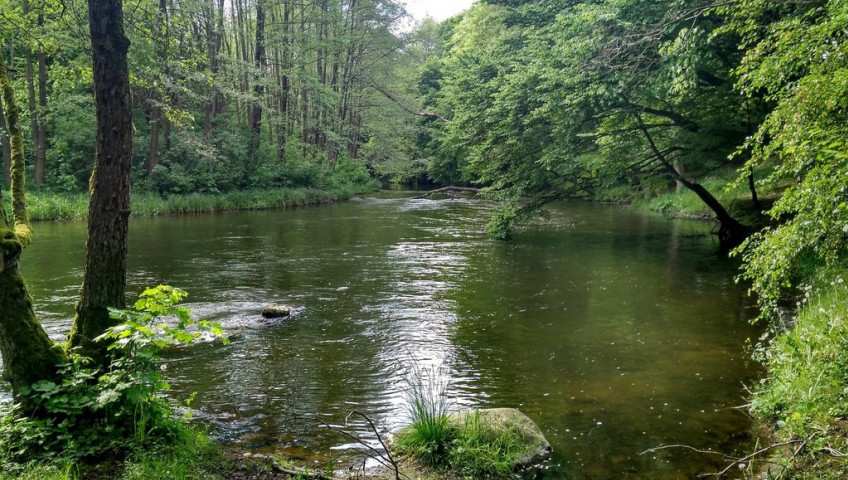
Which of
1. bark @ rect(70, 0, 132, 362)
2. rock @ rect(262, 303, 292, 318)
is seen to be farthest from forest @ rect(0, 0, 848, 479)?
rock @ rect(262, 303, 292, 318)

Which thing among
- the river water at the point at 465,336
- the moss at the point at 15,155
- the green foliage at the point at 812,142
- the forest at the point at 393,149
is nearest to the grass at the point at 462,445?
the forest at the point at 393,149

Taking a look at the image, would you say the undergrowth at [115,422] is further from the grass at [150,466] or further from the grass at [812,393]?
the grass at [812,393]

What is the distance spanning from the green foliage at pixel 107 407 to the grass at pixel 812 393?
15.6ft

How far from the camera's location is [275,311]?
9469mm

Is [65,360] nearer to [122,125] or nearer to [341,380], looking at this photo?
[122,125]

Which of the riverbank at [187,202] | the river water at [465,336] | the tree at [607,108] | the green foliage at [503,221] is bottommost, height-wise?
the river water at [465,336]

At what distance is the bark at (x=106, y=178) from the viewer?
4609 millimetres

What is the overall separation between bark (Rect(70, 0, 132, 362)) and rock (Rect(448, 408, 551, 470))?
3315 millimetres

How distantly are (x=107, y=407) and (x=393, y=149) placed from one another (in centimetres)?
3888

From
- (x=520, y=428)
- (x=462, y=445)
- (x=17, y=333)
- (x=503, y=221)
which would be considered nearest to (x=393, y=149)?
(x=503, y=221)

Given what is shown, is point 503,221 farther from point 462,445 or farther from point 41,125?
point 41,125

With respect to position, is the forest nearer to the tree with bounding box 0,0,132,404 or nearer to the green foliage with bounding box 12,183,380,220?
the tree with bounding box 0,0,132,404

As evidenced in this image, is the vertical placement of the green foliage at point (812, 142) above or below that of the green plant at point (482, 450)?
above

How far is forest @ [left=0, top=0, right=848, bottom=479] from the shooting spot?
14.1 ft
